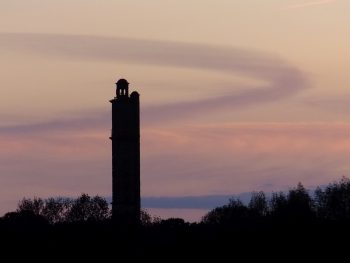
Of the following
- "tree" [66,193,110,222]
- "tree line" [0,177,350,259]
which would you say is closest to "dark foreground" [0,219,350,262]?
"tree line" [0,177,350,259]

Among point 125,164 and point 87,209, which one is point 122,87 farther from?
point 87,209

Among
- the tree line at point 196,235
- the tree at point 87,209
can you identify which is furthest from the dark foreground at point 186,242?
the tree at point 87,209

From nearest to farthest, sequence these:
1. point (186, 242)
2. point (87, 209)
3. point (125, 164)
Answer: point (186, 242) → point (125, 164) → point (87, 209)

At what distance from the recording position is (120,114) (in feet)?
267

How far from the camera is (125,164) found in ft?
265

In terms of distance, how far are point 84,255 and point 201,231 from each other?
10734 millimetres

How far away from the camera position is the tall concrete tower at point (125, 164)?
8075 cm

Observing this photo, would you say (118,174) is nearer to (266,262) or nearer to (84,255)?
(84,255)

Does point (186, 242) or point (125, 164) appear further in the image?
point (125, 164)

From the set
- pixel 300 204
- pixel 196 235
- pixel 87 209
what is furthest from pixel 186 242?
pixel 87 209

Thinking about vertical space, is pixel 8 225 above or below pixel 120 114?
below

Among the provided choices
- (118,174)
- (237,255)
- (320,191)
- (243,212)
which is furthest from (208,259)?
(320,191)

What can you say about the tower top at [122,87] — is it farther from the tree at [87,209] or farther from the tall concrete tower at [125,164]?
the tree at [87,209]

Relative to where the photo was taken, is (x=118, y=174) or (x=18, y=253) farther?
(x=118, y=174)
